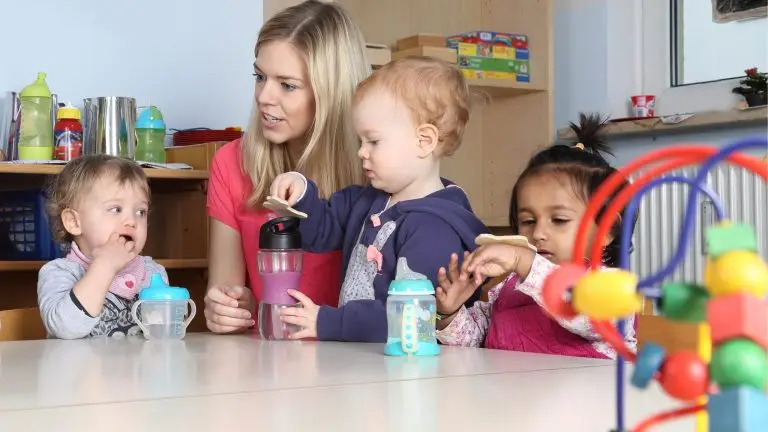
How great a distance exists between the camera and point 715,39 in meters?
3.73

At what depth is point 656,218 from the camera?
12.3 ft

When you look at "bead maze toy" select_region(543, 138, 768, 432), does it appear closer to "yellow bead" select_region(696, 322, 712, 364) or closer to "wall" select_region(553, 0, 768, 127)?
"yellow bead" select_region(696, 322, 712, 364)

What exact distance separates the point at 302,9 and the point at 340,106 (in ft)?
0.70

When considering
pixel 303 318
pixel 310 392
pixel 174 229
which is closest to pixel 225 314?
pixel 303 318

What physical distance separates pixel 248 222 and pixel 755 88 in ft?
6.98

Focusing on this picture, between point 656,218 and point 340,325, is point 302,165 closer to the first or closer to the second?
point 340,325

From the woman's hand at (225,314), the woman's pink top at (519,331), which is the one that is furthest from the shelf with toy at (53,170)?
the woman's pink top at (519,331)

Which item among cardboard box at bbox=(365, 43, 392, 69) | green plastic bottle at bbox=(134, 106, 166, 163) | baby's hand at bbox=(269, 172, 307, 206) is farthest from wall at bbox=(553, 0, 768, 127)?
baby's hand at bbox=(269, 172, 307, 206)

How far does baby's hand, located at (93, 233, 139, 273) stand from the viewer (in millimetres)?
1747

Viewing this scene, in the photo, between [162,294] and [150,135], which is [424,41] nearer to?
[150,135]

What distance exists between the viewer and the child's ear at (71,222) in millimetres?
1915

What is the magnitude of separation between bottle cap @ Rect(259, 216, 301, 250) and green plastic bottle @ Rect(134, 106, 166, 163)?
1.81 meters

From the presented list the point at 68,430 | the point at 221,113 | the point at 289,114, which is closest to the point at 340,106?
the point at 289,114

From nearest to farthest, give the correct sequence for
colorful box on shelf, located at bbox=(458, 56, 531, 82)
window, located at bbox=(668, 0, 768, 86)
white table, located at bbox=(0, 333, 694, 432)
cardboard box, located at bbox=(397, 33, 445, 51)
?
white table, located at bbox=(0, 333, 694, 432) → window, located at bbox=(668, 0, 768, 86) → cardboard box, located at bbox=(397, 33, 445, 51) → colorful box on shelf, located at bbox=(458, 56, 531, 82)
